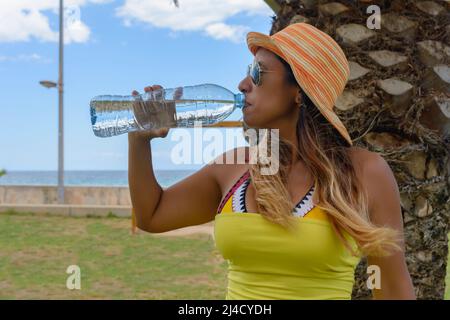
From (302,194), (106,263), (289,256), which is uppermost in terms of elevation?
(302,194)

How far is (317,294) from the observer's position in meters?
1.48

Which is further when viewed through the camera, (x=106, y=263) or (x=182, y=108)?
(x=106, y=263)

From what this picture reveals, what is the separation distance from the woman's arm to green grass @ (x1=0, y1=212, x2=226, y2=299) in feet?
14.3

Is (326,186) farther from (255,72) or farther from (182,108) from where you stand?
(182,108)

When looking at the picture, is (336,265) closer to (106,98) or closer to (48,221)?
(106,98)

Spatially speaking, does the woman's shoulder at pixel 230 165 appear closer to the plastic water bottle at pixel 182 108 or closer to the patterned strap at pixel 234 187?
the patterned strap at pixel 234 187

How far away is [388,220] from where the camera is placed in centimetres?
150

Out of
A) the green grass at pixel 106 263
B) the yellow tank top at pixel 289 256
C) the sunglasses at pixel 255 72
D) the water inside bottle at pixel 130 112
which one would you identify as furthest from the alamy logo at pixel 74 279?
the sunglasses at pixel 255 72

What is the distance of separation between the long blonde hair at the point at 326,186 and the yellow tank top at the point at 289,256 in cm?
3

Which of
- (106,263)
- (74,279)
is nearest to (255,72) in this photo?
(74,279)

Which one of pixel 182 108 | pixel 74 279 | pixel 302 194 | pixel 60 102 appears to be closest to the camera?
pixel 302 194

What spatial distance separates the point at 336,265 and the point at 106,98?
118 centimetres

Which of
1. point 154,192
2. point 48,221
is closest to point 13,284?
point 48,221

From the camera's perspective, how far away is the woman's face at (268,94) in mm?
1584
